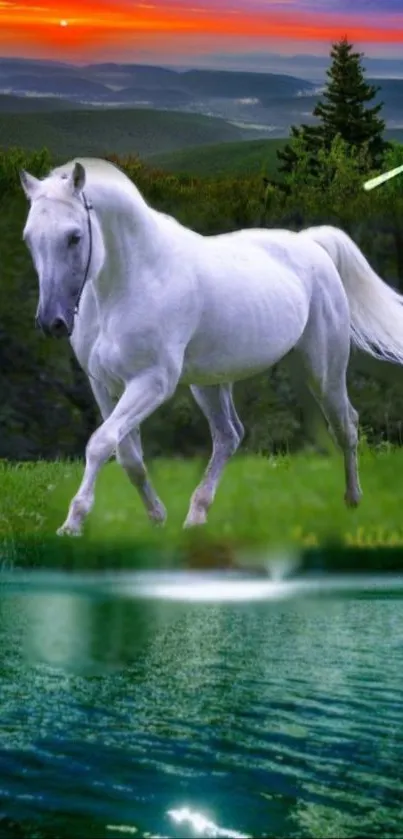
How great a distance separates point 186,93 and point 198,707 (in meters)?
3.02

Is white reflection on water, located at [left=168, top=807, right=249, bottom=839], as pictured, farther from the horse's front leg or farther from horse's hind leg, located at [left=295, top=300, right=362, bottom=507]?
horse's hind leg, located at [left=295, top=300, right=362, bottom=507]

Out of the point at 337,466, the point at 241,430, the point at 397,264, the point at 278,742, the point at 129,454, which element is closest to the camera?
the point at 278,742

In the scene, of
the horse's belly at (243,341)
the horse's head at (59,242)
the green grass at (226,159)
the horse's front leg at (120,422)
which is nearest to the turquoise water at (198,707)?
the horse's front leg at (120,422)

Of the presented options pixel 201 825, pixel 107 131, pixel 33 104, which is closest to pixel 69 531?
pixel 201 825

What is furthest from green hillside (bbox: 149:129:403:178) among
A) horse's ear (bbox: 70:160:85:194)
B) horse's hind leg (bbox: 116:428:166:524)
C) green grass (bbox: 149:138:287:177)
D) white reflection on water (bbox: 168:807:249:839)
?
white reflection on water (bbox: 168:807:249:839)

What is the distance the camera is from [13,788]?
3.33 m

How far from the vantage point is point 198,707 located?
403 centimetres

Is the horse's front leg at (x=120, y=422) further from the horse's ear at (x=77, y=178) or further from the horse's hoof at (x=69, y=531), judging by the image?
the horse's ear at (x=77, y=178)

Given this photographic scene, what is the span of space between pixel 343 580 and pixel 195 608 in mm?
499

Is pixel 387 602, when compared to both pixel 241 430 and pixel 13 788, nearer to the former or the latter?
pixel 241 430

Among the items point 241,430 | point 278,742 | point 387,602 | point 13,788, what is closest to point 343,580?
point 387,602

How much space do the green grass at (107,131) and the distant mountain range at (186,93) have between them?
5 cm

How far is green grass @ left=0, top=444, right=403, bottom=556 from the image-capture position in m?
5.38

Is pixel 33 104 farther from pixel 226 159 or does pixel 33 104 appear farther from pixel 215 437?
pixel 215 437
